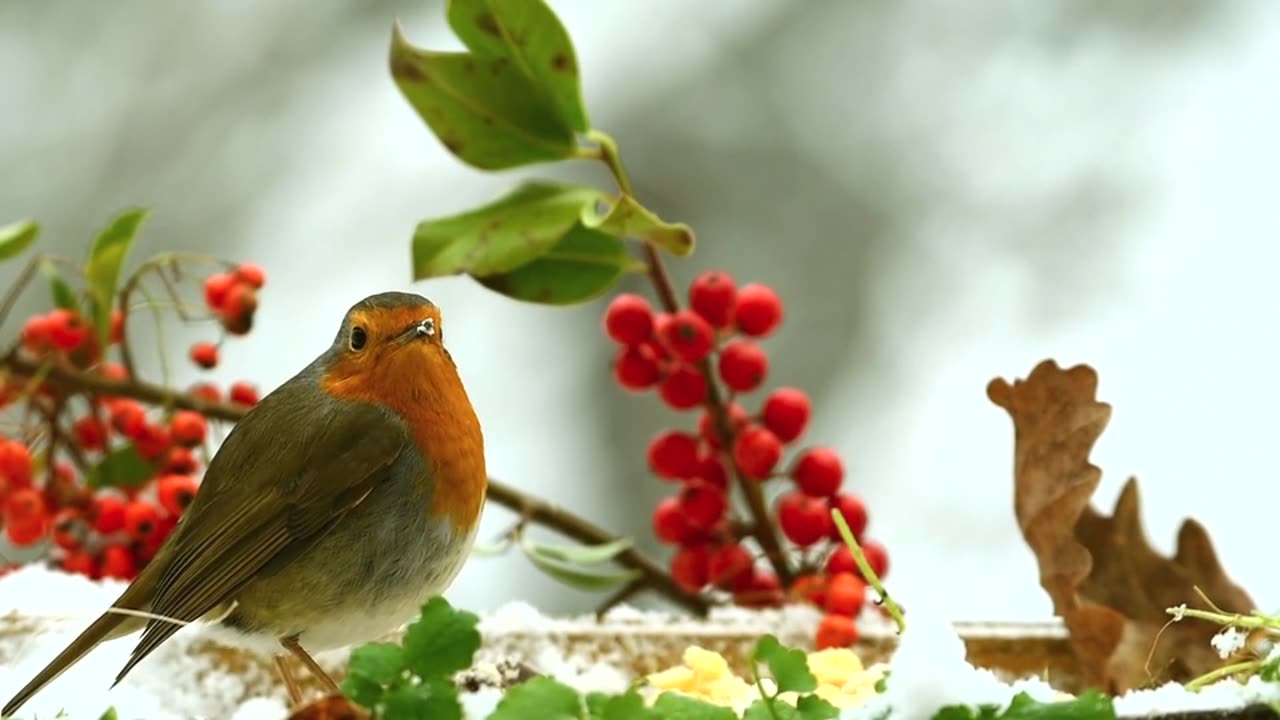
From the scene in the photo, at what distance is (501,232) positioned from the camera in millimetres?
1166

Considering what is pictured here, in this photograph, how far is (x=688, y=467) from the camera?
1.44 m

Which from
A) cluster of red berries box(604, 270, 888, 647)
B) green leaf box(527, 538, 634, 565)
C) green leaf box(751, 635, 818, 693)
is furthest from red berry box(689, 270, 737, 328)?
green leaf box(751, 635, 818, 693)

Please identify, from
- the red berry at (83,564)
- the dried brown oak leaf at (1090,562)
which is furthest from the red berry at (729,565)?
the red berry at (83,564)

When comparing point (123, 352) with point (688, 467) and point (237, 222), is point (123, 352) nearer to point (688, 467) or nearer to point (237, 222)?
point (688, 467)

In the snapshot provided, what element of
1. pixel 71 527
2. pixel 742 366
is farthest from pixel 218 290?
pixel 742 366

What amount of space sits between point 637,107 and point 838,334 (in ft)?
1.96

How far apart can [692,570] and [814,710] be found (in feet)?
2.39

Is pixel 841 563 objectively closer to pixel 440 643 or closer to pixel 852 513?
pixel 852 513

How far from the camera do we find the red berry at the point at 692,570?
4.77ft

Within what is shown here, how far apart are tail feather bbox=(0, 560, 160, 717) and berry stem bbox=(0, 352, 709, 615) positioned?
13.7 inches

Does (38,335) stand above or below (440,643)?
below

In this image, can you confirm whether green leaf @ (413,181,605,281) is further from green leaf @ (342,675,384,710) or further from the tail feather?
green leaf @ (342,675,384,710)

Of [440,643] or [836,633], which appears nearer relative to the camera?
[440,643]

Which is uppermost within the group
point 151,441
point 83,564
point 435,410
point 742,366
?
point 435,410
